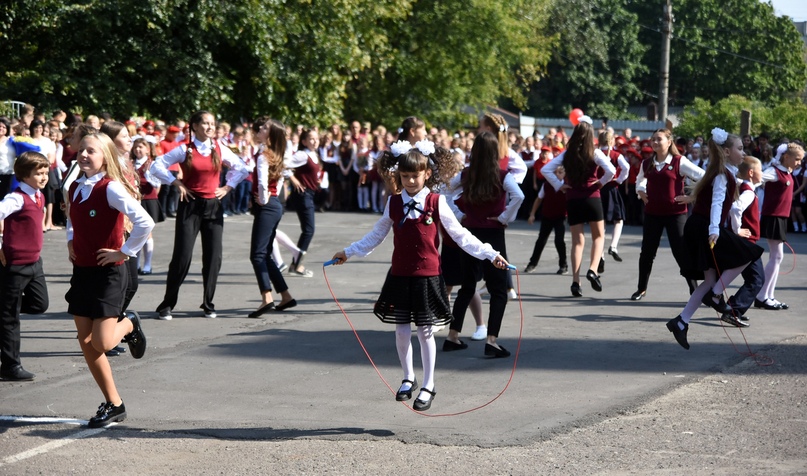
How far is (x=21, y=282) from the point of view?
7457 mm

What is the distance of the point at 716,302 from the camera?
9.79 m

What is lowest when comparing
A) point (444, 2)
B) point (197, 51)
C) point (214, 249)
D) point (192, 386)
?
point (192, 386)

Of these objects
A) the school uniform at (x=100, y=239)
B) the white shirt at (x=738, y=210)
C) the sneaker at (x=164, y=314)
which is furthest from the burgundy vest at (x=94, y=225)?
the white shirt at (x=738, y=210)

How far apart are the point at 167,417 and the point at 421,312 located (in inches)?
64.6

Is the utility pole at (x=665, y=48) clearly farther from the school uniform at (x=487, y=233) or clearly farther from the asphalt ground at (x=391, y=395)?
the school uniform at (x=487, y=233)

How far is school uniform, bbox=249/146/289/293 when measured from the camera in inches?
399

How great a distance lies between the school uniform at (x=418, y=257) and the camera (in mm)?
6539

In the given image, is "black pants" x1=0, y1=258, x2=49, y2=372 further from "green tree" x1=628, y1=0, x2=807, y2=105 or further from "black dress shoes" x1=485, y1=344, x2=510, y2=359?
"green tree" x1=628, y1=0, x2=807, y2=105

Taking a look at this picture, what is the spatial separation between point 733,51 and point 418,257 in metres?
64.4

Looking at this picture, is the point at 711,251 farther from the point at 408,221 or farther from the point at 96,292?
the point at 96,292

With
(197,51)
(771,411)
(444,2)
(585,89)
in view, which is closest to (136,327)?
(771,411)

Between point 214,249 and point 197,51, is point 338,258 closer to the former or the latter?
point 214,249

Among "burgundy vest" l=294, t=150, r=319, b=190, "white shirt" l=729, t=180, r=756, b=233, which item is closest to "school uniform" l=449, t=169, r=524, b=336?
"white shirt" l=729, t=180, r=756, b=233

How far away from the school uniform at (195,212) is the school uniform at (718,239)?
422 centimetres
